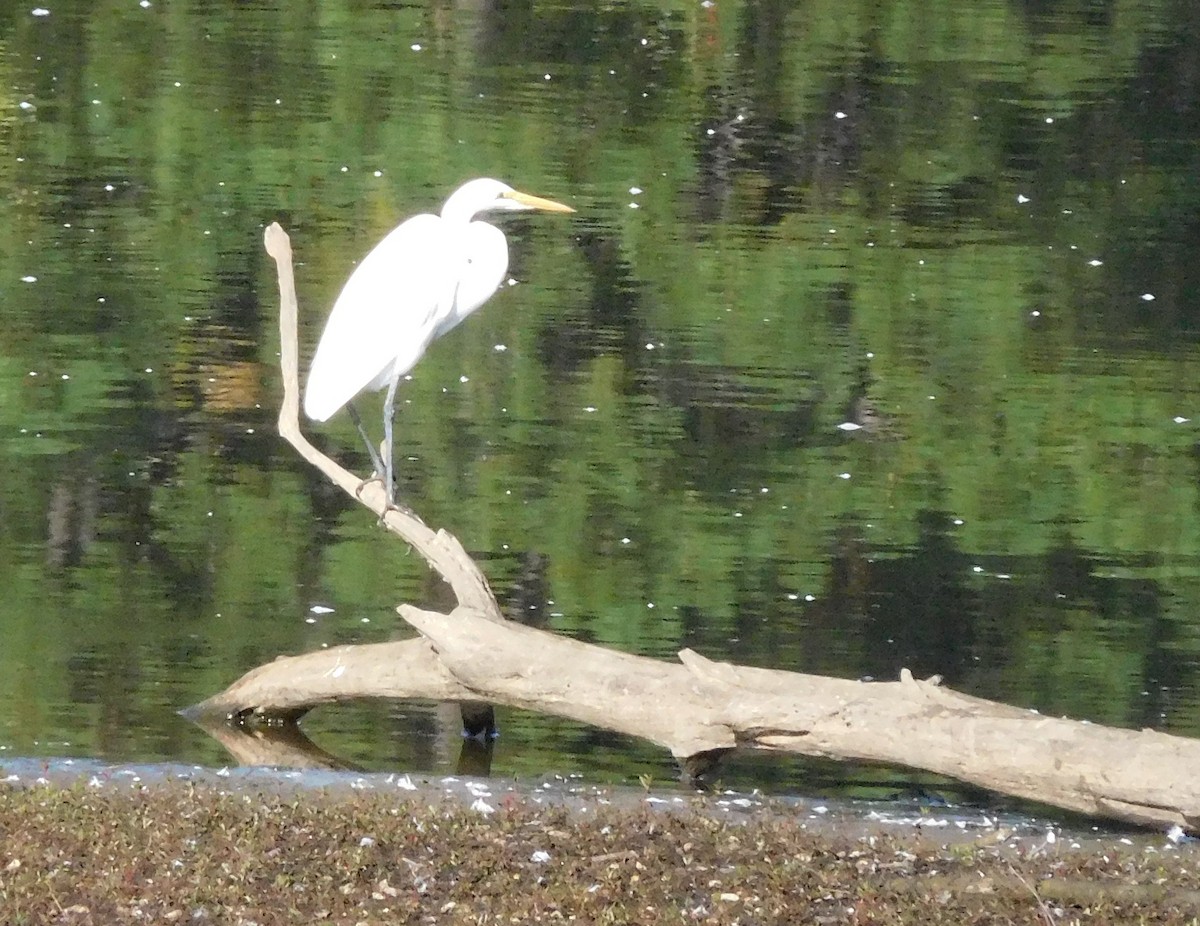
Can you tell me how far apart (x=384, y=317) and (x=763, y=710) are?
173cm

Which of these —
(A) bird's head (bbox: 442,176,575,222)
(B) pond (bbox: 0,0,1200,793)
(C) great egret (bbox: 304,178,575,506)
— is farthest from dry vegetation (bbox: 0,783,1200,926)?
(A) bird's head (bbox: 442,176,575,222)

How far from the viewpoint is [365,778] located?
3916 mm

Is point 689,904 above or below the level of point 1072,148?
below

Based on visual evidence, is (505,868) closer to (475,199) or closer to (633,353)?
(475,199)

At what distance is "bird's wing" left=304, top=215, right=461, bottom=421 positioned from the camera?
4.89 meters

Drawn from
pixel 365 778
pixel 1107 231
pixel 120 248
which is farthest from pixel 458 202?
pixel 1107 231

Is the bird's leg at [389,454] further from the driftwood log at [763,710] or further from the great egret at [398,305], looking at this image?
the driftwood log at [763,710]

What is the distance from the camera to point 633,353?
25.0 feet

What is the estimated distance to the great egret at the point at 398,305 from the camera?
16.0 ft

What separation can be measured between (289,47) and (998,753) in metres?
8.90

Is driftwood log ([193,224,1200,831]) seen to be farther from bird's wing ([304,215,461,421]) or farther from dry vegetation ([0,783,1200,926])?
bird's wing ([304,215,461,421])

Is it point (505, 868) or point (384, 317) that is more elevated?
point (384, 317)

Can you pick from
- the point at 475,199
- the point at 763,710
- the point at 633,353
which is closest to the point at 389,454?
the point at 475,199

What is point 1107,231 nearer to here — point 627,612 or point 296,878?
point 627,612
